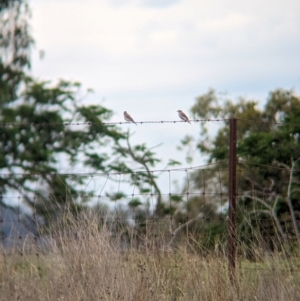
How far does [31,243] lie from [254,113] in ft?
65.9

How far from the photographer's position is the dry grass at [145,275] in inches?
237

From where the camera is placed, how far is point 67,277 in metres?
6.28

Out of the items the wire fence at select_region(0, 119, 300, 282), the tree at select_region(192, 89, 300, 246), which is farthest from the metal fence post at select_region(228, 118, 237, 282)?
the tree at select_region(192, 89, 300, 246)

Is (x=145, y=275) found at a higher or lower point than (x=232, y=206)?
lower

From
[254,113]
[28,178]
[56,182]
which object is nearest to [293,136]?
[56,182]

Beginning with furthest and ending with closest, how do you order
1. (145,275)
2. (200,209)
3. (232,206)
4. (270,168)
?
(200,209)
(270,168)
(232,206)
(145,275)

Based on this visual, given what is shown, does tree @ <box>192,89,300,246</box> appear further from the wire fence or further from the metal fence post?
the metal fence post

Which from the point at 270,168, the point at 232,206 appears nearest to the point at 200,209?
the point at 270,168

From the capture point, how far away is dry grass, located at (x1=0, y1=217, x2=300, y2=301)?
603cm

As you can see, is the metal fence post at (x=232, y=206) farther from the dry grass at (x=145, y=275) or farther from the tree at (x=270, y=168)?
the tree at (x=270, y=168)

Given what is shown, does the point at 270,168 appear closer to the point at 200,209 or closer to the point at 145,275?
the point at 200,209

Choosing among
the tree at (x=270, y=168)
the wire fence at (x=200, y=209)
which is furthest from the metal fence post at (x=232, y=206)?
the tree at (x=270, y=168)

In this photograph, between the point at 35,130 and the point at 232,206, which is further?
the point at 35,130

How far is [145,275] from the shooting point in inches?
243
